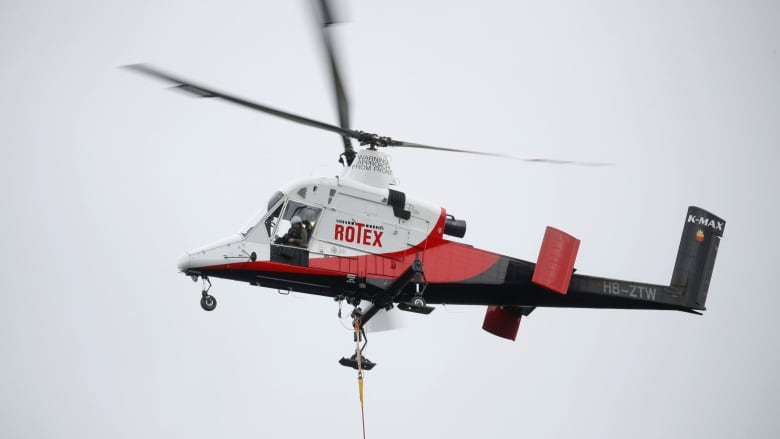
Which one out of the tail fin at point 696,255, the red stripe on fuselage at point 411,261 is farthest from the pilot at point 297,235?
the tail fin at point 696,255

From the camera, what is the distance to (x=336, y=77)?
17.3 metres

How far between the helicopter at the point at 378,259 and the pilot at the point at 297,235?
17 mm

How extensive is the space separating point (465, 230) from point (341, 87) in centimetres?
381

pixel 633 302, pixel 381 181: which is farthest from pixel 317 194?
pixel 633 302

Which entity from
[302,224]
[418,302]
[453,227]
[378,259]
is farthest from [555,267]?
[302,224]

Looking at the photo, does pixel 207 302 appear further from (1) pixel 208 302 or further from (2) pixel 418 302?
(2) pixel 418 302

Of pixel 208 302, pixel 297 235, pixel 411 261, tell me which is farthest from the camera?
pixel 411 261

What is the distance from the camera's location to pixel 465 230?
1970 cm

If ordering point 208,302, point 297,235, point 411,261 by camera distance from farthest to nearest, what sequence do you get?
point 411,261 → point 297,235 → point 208,302

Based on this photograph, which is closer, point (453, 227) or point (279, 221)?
point (279, 221)

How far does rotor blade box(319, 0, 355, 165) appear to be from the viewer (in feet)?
49.3

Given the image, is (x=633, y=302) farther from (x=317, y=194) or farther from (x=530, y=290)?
(x=317, y=194)

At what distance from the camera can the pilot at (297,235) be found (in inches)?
736

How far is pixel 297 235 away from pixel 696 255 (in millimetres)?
7606
